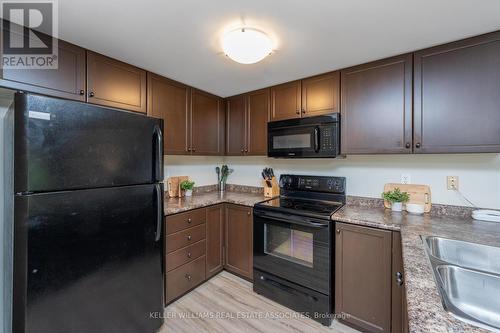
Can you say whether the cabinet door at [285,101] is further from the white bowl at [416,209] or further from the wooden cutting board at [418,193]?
the white bowl at [416,209]

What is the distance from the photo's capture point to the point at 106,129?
4.59 ft

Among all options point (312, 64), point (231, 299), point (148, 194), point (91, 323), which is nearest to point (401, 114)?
point (312, 64)

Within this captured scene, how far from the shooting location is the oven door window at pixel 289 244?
1965 mm

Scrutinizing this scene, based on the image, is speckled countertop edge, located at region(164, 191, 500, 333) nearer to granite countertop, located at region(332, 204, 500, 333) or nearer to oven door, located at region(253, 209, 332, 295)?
granite countertop, located at region(332, 204, 500, 333)

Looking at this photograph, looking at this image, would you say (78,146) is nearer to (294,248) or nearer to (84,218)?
(84,218)

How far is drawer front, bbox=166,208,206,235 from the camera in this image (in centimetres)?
204

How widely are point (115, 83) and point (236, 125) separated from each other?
1.36m

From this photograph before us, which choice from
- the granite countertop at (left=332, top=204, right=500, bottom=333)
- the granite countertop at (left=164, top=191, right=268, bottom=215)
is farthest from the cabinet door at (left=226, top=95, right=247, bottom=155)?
the granite countertop at (left=332, top=204, right=500, bottom=333)

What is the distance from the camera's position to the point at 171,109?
2.33 meters

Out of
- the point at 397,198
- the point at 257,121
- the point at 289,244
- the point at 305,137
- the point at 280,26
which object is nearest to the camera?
the point at 280,26

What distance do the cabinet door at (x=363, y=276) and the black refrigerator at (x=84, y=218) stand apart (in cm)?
142

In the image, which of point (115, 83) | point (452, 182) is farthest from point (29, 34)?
point (452, 182)

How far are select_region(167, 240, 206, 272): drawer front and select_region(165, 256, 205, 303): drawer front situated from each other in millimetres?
43

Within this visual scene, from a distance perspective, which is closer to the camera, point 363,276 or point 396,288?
point 396,288
